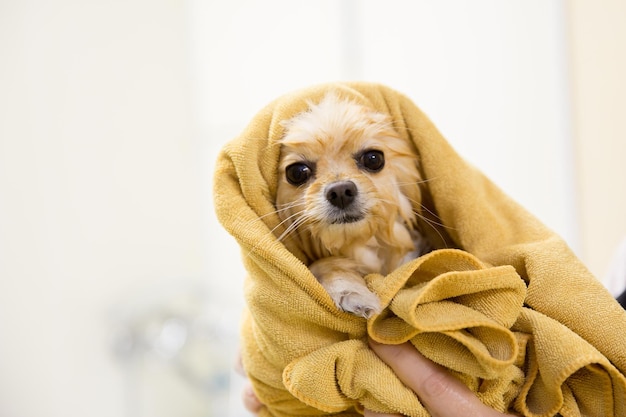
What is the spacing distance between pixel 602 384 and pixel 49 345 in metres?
1.89

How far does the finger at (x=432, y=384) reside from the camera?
2.53 ft

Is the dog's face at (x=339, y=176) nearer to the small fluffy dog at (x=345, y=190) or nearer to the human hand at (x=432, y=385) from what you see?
the small fluffy dog at (x=345, y=190)

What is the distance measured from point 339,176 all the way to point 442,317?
29 cm

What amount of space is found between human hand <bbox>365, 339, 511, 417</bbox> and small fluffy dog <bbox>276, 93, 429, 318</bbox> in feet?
0.41

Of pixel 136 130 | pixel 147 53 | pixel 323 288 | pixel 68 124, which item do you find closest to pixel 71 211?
pixel 68 124

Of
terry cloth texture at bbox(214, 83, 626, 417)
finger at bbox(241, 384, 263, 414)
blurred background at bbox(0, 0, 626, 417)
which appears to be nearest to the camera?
terry cloth texture at bbox(214, 83, 626, 417)

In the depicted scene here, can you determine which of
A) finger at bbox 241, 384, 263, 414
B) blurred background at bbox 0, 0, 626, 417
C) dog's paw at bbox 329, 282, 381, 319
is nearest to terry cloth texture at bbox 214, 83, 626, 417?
dog's paw at bbox 329, 282, 381, 319

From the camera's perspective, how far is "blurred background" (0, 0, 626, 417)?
1715 mm

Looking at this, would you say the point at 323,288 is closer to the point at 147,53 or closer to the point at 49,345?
the point at 49,345

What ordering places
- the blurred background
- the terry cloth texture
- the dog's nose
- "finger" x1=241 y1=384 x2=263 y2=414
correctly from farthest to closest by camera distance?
the blurred background < "finger" x1=241 y1=384 x2=263 y2=414 < the dog's nose < the terry cloth texture

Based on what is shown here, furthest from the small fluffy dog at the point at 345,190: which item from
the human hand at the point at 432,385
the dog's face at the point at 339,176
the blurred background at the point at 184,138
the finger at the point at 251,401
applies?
the blurred background at the point at 184,138

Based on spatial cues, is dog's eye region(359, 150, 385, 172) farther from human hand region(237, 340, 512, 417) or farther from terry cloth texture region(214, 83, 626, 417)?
human hand region(237, 340, 512, 417)

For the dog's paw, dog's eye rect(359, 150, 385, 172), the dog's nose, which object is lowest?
the dog's paw

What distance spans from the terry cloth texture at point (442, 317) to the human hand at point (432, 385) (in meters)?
0.01
